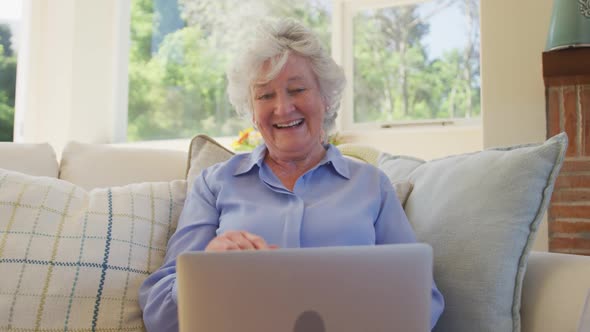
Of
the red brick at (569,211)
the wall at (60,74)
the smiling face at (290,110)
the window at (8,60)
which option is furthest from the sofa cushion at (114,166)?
the window at (8,60)

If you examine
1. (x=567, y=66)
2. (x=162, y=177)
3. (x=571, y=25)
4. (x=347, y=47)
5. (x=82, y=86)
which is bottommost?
(x=162, y=177)

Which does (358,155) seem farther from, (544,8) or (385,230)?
(544,8)

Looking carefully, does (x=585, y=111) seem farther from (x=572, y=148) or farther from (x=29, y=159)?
(x=29, y=159)

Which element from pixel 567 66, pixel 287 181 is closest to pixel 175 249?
pixel 287 181

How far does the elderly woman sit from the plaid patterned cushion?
60mm

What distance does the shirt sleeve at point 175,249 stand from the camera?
1.15m

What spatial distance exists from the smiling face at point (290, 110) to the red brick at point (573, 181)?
113 centimetres

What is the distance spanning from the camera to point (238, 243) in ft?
3.04

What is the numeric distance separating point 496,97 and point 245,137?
1452mm

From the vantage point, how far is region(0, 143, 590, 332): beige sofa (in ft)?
3.40

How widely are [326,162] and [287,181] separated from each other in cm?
11

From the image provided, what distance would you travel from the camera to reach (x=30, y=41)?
403 centimetres

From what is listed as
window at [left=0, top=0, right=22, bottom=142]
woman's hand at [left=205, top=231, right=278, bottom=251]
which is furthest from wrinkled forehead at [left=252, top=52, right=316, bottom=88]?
window at [left=0, top=0, right=22, bottom=142]

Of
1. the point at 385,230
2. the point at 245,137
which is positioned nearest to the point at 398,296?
the point at 385,230
